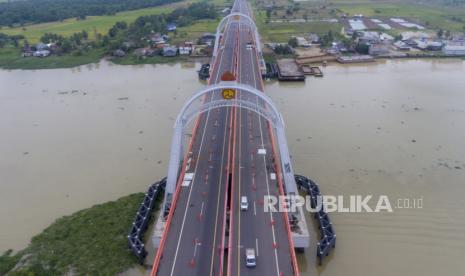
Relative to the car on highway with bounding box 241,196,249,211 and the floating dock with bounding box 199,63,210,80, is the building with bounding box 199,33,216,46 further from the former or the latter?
the car on highway with bounding box 241,196,249,211

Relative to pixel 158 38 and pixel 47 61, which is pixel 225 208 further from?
pixel 158 38

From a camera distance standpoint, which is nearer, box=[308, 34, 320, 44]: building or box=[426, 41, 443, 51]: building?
box=[426, 41, 443, 51]: building

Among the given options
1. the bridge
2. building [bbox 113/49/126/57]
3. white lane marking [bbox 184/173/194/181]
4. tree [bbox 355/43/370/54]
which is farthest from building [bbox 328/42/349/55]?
white lane marking [bbox 184/173/194/181]

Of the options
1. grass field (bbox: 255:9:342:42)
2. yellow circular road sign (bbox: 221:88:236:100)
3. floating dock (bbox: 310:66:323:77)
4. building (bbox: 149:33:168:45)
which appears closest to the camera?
yellow circular road sign (bbox: 221:88:236:100)

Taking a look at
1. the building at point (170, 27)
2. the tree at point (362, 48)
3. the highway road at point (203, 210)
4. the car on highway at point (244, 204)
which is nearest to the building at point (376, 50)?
the tree at point (362, 48)

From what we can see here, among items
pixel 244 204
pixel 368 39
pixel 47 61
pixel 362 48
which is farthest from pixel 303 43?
pixel 244 204

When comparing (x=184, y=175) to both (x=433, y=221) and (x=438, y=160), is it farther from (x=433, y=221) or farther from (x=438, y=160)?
(x=438, y=160)
